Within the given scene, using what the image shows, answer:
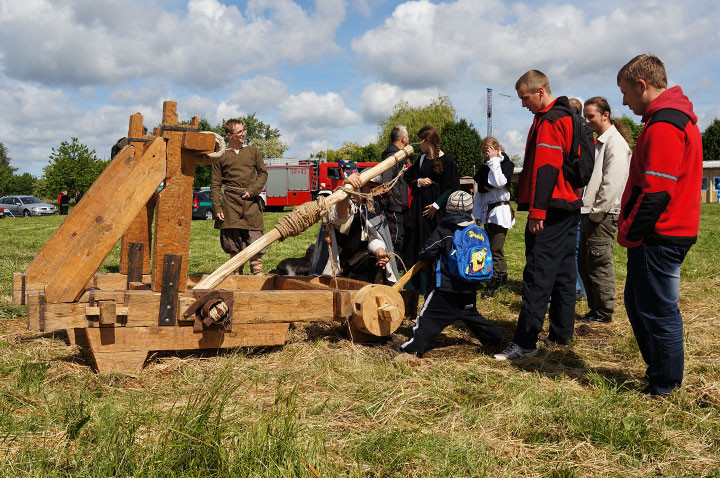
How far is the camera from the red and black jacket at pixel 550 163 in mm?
4133

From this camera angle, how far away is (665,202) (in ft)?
10.3

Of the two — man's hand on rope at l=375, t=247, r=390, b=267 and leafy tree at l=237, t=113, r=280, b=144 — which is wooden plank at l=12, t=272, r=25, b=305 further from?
leafy tree at l=237, t=113, r=280, b=144

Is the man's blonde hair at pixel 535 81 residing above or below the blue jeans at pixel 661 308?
above

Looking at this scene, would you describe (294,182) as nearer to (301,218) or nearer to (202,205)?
(202,205)

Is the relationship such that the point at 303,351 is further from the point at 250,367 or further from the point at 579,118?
the point at 579,118

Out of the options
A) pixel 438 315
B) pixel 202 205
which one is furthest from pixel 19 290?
pixel 202 205

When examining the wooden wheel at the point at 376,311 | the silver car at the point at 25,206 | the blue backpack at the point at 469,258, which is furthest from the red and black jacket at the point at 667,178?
the silver car at the point at 25,206

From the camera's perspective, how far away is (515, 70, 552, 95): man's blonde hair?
4.39 m

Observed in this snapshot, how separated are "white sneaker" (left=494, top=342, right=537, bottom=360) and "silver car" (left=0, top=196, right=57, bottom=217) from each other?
37.5 m

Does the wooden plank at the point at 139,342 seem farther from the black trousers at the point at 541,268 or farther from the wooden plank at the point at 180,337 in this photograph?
the black trousers at the point at 541,268

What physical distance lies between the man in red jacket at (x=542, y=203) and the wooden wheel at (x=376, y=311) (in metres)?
0.83

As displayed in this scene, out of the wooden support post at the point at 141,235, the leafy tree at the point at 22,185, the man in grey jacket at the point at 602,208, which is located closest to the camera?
the wooden support post at the point at 141,235

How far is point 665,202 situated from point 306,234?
13613 mm

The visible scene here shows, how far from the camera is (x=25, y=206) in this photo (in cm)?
3553
